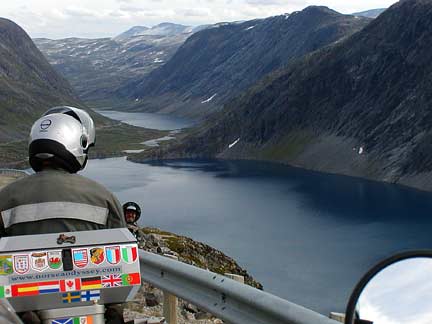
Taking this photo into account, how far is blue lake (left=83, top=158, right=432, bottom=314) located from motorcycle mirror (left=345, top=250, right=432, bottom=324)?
57.7 meters

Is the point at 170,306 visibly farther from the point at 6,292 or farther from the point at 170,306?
the point at 6,292

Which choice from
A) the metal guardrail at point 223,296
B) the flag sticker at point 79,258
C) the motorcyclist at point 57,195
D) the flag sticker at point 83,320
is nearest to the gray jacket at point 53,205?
the motorcyclist at point 57,195

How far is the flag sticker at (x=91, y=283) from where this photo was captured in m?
4.38

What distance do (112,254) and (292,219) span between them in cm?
10141

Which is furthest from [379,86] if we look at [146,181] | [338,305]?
[338,305]

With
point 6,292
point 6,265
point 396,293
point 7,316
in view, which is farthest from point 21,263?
point 396,293

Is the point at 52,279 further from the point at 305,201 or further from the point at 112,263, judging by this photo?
the point at 305,201

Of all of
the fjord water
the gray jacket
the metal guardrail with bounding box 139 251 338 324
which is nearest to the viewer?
the gray jacket

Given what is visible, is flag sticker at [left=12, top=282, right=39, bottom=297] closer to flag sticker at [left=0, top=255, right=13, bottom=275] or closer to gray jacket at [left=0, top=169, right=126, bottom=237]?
flag sticker at [left=0, top=255, right=13, bottom=275]

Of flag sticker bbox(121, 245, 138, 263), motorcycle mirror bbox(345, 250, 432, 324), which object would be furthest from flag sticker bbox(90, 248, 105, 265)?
motorcycle mirror bbox(345, 250, 432, 324)

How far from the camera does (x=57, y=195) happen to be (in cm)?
499

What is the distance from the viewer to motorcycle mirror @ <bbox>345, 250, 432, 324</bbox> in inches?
108

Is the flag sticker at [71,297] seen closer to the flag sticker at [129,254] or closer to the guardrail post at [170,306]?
the flag sticker at [129,254]

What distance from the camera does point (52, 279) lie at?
4.31 meters
